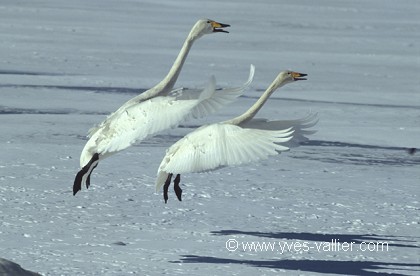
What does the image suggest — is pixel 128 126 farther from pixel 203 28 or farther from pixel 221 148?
pixel 203 28

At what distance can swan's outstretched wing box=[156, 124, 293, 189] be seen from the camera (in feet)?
19.4

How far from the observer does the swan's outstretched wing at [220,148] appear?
233 inches

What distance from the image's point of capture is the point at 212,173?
24.6 feet

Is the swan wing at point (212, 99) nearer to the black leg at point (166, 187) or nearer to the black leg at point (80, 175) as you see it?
the black leg at point (166, 187)

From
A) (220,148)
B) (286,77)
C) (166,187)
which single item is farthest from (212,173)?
(220,148)

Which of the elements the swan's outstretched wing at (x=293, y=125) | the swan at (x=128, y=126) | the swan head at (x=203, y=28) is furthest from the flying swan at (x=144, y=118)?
the swan head at (x=203, y=28)

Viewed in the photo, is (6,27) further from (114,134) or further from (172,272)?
(172,272)

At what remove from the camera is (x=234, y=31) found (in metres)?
18.4

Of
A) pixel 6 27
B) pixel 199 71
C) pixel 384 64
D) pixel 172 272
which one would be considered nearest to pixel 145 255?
pixel 172 272

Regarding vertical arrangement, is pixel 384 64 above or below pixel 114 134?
above

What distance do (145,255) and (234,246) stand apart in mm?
505

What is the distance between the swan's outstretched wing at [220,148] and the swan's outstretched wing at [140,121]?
325 mm

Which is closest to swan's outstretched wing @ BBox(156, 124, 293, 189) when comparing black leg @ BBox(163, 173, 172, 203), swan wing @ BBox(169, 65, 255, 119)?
black leg @ BBox(163, 173, 172, 203)

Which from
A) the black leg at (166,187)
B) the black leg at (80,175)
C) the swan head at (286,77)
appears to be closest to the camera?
the black leg at (166,187)
